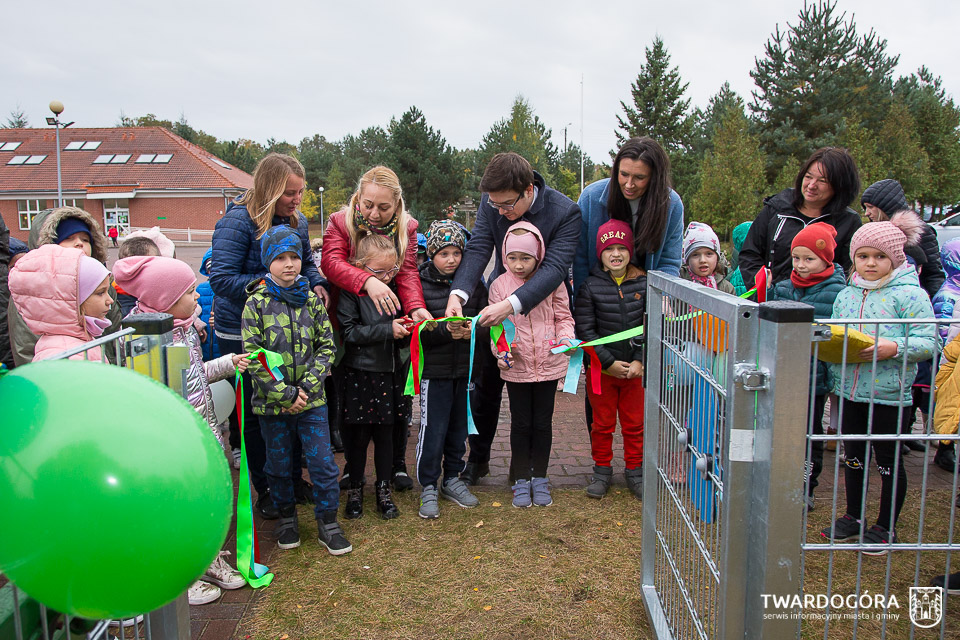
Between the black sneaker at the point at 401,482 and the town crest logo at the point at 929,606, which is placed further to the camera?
the black sneaker at the point at 401,482

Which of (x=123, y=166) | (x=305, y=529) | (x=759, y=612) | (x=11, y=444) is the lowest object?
(x=305, y=529)

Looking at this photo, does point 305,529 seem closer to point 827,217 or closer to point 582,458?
point 582,458

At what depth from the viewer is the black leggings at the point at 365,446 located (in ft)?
13.3

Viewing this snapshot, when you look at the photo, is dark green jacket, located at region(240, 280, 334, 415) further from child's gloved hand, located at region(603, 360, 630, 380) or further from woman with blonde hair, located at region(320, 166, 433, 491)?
child's gloved hand, located at region(603, 360, 630, 380)

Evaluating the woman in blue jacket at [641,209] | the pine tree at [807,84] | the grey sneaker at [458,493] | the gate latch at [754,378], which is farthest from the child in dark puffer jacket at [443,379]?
the pine tree at [807,84]

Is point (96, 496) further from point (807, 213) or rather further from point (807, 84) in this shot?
point (807, 84)

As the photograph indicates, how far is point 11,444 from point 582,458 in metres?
4.41

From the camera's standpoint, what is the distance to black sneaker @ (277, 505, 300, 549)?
362 cm

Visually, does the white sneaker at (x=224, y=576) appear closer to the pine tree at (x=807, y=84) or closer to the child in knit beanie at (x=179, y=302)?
the child in knit beanie at (x=179, y=302)

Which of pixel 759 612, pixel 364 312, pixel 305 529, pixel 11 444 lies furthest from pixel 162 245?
pixel 759 612

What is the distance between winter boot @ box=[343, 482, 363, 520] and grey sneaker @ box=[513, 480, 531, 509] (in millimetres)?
950

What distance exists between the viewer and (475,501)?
4.19 m

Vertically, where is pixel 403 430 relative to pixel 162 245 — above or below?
below

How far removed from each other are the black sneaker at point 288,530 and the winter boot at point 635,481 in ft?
6.91
